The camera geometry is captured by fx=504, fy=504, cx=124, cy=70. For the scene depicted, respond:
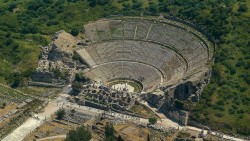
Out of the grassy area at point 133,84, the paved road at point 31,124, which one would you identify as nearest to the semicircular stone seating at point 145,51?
the grassy area at point 133,84

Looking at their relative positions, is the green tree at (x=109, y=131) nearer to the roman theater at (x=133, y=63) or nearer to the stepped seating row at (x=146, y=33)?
the roman theater at (x=133, y=63)

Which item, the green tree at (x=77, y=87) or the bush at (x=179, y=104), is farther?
the green tree at (x=77, y=87)

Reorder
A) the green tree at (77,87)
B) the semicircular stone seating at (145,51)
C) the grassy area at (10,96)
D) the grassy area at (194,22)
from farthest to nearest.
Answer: the semicircular stone seating at (145,51), the green tree at (77,87), the grassy area at (10,96), the grassy area at (194,22)

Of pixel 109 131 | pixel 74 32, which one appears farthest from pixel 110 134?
pixel 74 32

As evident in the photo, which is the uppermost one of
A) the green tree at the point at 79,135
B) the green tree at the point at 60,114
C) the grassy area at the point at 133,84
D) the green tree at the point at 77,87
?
the grassy area at the point at 133,84

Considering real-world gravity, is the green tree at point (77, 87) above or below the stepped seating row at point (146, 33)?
below

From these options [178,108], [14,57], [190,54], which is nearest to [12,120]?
[14,57]

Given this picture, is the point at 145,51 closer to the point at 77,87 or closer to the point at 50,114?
the point at 77,87
